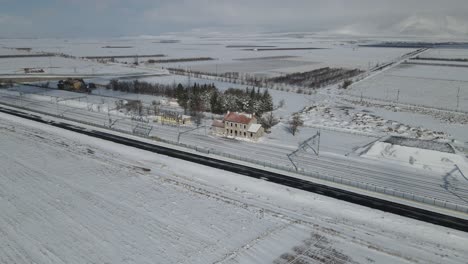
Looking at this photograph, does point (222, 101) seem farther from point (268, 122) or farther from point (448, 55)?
point (448, 55)

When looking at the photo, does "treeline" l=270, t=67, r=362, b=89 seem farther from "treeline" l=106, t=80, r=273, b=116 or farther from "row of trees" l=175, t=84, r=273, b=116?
"row of trees" l=175, t=84, r=273, b=116

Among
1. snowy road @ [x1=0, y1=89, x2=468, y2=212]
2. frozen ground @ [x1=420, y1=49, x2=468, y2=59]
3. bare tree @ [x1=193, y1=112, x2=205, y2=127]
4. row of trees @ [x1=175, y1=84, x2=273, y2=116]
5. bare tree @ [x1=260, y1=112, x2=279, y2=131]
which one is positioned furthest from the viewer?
frozen ground @ [x1=420, y1=49, x2=468, y2=59]

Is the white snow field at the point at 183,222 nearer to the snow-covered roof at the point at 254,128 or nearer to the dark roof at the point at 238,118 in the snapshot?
the snow-covered roof at the point at 254,128

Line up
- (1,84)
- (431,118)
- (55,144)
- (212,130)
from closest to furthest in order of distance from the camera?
(55,144) < (212,130) < (431,118) < (1,84)

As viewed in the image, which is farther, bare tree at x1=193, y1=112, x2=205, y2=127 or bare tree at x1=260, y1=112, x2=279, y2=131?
bare tree at x1=193, y1=112, x2=205, y2=127

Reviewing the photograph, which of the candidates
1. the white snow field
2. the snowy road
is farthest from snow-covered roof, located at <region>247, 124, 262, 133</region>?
the white snow field

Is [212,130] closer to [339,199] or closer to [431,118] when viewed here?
[339,199]

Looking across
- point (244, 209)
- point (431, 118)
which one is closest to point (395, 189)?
point (244, 209)
